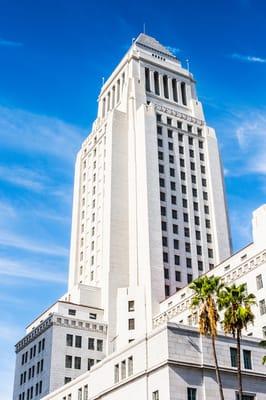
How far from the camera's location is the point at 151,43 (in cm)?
12562

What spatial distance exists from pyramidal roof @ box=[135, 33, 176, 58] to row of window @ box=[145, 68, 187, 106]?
26.9 feet

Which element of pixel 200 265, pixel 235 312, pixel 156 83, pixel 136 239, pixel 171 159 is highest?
pixel 156 83

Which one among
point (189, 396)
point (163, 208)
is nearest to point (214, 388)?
point (189, 396)

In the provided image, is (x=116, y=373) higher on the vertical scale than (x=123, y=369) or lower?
lower

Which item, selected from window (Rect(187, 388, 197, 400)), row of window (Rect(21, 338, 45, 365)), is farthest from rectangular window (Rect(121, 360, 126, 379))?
row of window (Rect(21, 338, 45, 365))

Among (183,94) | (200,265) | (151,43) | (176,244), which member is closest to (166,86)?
(183,94)

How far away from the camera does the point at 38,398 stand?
79875 millimetres

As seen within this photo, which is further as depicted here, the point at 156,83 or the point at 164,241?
the point at 156,83

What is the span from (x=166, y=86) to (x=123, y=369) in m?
77.2

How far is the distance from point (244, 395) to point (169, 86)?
80.7 m

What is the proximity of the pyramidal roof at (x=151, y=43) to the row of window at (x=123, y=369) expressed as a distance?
84420 mm

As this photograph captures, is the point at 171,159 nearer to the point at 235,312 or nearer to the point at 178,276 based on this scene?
the point at 178,276

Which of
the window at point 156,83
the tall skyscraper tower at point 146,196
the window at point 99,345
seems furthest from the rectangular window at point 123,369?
the window at point 156,83

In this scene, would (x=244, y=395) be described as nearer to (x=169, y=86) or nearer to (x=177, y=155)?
(x=177, y=155)
